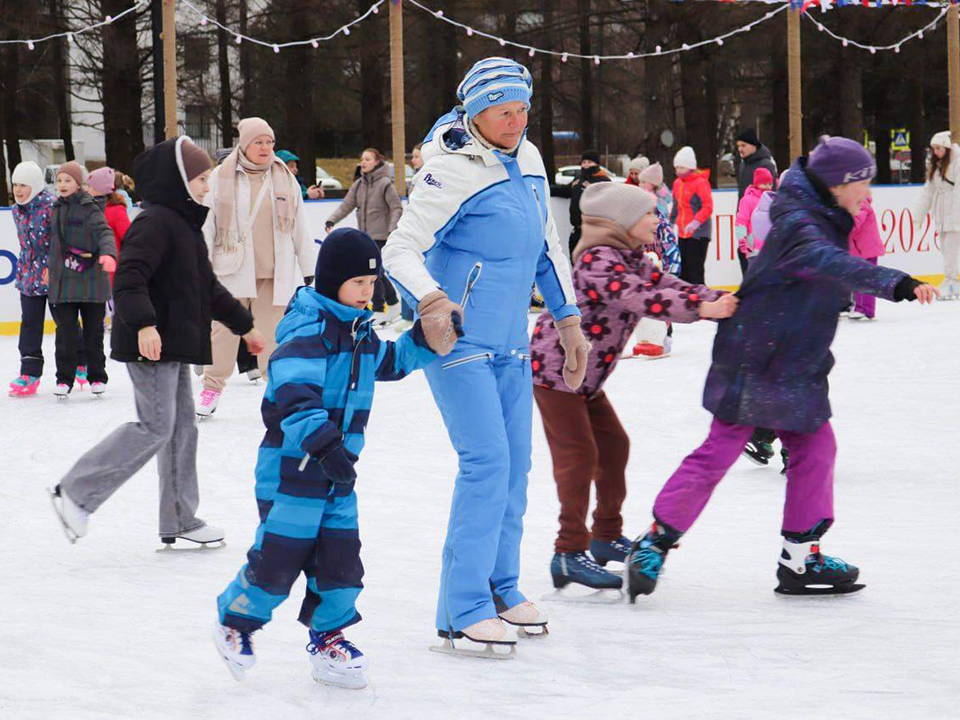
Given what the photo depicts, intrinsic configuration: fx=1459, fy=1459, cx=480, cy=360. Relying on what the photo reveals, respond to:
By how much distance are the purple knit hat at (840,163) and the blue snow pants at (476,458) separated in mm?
1099

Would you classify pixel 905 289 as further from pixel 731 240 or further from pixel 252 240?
pixel 731 240

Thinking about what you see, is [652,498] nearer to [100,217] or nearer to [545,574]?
[545,574]

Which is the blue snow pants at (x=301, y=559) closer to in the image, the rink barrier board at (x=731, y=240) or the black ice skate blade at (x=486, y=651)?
the black ice skate blade at (x=486, y=651)

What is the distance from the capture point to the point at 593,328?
4.45 m

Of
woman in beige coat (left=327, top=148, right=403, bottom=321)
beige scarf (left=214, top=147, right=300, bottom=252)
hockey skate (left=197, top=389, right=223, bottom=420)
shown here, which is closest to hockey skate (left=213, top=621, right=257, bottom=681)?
hockey skate (left=197, top=389, right=223, bottom=420)

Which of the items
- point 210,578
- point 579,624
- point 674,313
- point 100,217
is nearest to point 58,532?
point 210,578

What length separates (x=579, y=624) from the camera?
4195 mm

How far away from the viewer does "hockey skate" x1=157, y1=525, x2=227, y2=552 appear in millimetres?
5203

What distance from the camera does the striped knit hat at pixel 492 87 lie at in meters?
3.86

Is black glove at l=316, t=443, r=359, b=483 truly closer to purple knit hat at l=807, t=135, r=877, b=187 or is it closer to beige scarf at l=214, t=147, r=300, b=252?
purple knit hat at l=807, t=135, r=877, b=187

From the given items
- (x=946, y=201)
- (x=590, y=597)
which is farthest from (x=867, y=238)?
(x=590, y=597)

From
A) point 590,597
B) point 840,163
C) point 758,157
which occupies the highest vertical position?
point 758,157

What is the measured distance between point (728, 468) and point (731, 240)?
1170cm

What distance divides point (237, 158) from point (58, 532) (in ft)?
10.8
